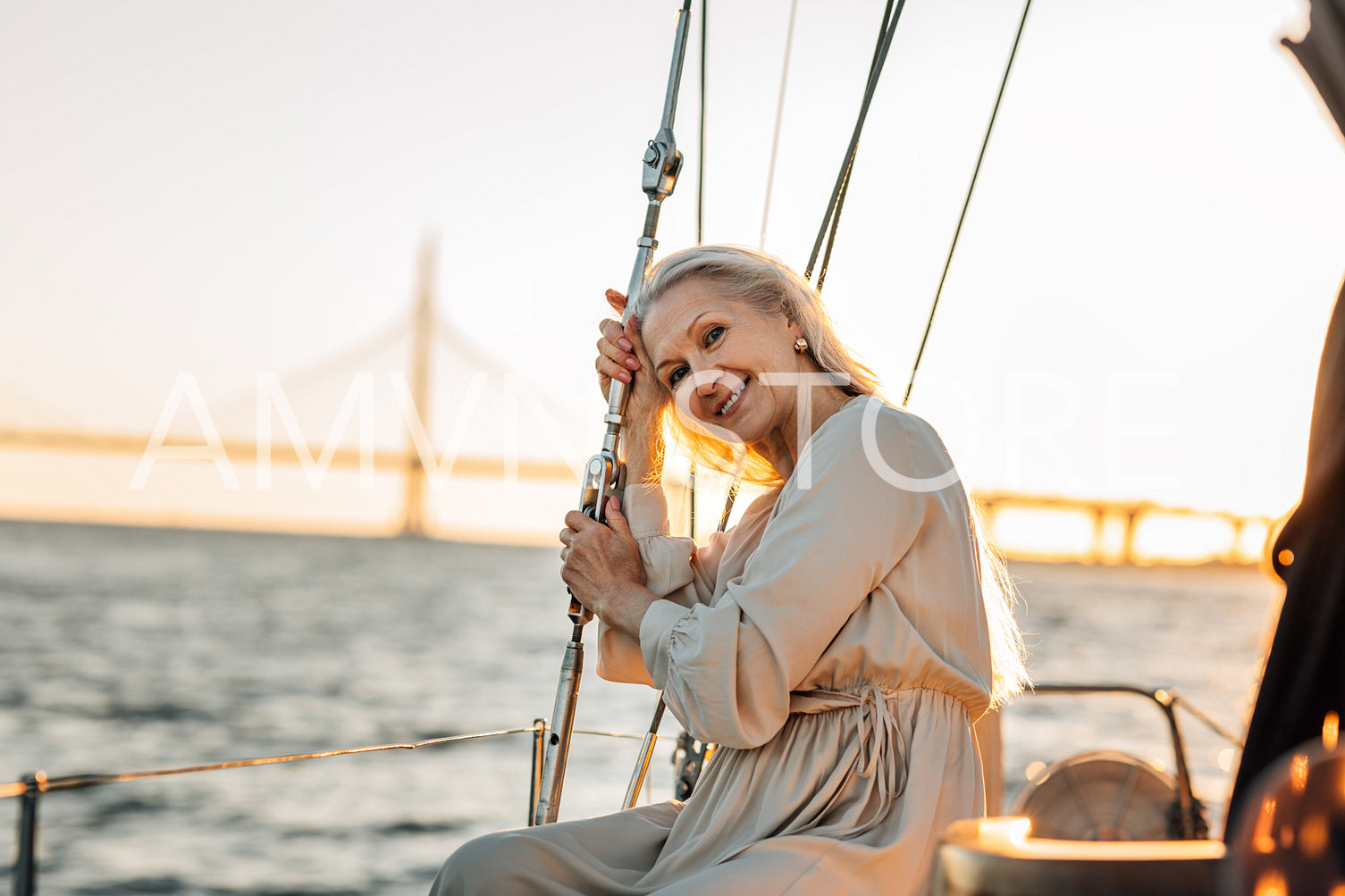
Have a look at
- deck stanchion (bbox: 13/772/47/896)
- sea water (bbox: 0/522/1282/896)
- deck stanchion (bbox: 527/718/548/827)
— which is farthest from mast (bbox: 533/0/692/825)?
sea water (bbox: 0/522/1282/896)

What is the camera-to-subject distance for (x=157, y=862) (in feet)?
24.8

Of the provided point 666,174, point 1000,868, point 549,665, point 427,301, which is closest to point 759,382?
point 666,174

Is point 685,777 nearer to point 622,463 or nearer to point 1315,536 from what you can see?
point 622,463

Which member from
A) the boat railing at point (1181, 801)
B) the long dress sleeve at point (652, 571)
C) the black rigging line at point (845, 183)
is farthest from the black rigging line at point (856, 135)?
the boat railing at point (1181, 801)

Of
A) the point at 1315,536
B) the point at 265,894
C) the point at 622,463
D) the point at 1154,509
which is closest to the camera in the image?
the point at 1315,536

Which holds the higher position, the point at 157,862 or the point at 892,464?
the point at 892,464

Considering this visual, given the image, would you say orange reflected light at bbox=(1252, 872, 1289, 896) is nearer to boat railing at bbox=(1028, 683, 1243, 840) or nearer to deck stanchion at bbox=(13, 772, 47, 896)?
deck stanchion at bbox=(13, 772, 47, 896)

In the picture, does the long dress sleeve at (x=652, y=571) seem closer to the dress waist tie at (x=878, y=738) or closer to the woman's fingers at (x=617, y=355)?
the woman's fingers at (x=617, y=355)

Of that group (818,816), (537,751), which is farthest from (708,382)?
(537,751)

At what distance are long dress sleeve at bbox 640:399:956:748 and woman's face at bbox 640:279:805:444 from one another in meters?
0.18

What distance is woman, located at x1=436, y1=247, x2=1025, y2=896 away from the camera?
1.22m

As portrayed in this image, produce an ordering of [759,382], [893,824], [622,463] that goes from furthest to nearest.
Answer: [622,463], [759,382], [893,824]

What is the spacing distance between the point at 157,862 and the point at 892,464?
7606mm

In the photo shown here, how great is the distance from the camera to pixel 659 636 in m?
1.30
